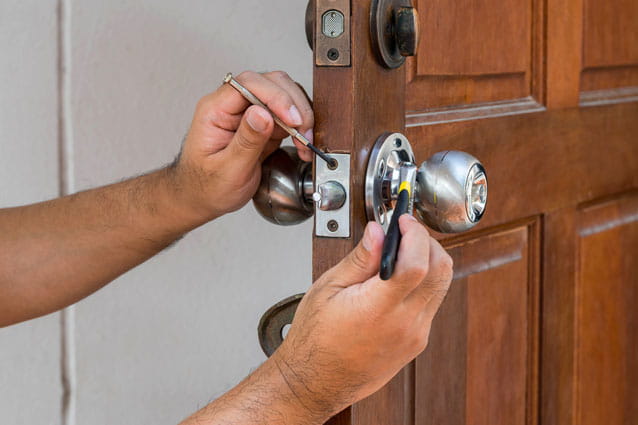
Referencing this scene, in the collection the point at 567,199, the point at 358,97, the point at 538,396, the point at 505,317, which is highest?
the point at 358,97

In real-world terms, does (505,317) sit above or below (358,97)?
below

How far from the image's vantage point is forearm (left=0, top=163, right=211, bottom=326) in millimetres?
983

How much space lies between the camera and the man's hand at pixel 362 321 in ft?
1.99

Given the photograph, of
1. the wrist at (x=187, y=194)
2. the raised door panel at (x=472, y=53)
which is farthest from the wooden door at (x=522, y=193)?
the wrist at (x=187, y=194)

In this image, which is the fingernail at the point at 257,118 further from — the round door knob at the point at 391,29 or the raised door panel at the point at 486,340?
the raised door panel at the point at 486,340

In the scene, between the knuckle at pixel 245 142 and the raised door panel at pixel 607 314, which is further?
the raised door panel at pixel 607 314

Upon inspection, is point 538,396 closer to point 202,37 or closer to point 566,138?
point 566,138

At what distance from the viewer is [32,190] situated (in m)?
1.08

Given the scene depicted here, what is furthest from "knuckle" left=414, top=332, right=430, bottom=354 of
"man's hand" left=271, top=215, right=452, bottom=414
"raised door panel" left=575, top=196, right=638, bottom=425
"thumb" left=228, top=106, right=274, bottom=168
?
"raised door panel" left=575, top=196, right=638, bottom=425

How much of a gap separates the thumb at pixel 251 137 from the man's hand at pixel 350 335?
15 cm

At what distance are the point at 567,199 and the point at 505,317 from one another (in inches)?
8.1

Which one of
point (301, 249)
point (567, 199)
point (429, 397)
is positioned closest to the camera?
point (429, 397)

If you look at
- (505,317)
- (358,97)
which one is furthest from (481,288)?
(358,97)

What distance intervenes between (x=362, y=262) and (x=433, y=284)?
0.22ft
